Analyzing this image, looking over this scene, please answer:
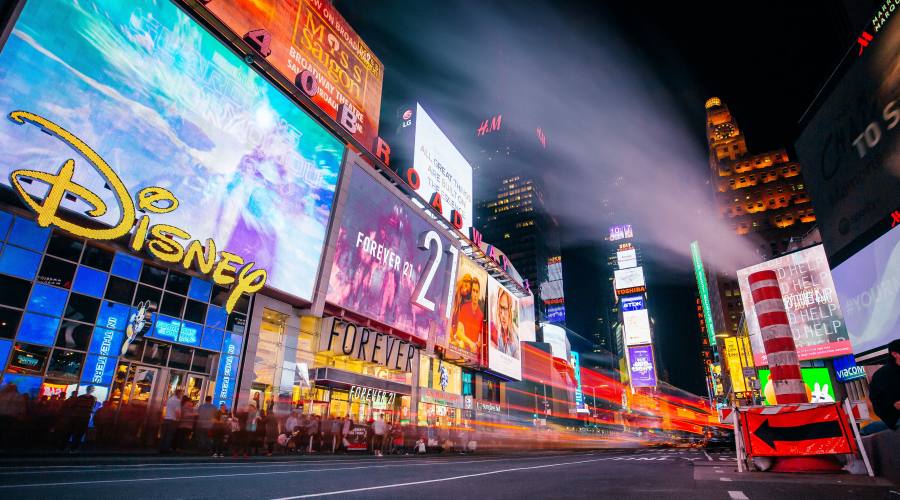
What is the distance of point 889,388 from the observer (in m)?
5.27

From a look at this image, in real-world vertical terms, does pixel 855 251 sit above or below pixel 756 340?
below

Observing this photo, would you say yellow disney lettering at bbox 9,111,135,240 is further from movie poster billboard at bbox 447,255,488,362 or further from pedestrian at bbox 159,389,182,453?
movie poster billboard at bbox 447,255,488,362

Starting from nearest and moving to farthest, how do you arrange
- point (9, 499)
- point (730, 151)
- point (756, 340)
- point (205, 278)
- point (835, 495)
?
1. point (9, 499)
2. point (835, 495)
3. point (205, 278)
4. point (756, 340)
5. point (730, 151)

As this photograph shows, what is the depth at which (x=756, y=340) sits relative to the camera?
42906 mm

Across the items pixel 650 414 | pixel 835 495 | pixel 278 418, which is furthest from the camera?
pixel 650 414

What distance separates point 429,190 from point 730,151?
309 feet

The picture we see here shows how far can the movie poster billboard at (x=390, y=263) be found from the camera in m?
26.3

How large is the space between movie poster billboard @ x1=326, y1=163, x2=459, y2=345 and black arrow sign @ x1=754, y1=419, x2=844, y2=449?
67.9ft

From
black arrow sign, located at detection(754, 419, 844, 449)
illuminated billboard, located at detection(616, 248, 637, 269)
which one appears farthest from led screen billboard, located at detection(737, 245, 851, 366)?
illuminated billboard, located at detection(616, 248, 637, 269)

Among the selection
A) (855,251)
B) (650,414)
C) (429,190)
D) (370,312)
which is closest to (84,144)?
(370,312)

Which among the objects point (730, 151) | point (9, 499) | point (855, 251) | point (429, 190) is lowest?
point (9, 499)

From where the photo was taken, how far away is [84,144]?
47.2 feet

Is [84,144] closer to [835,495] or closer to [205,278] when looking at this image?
[205,278]

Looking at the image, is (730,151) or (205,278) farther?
(730,151)
